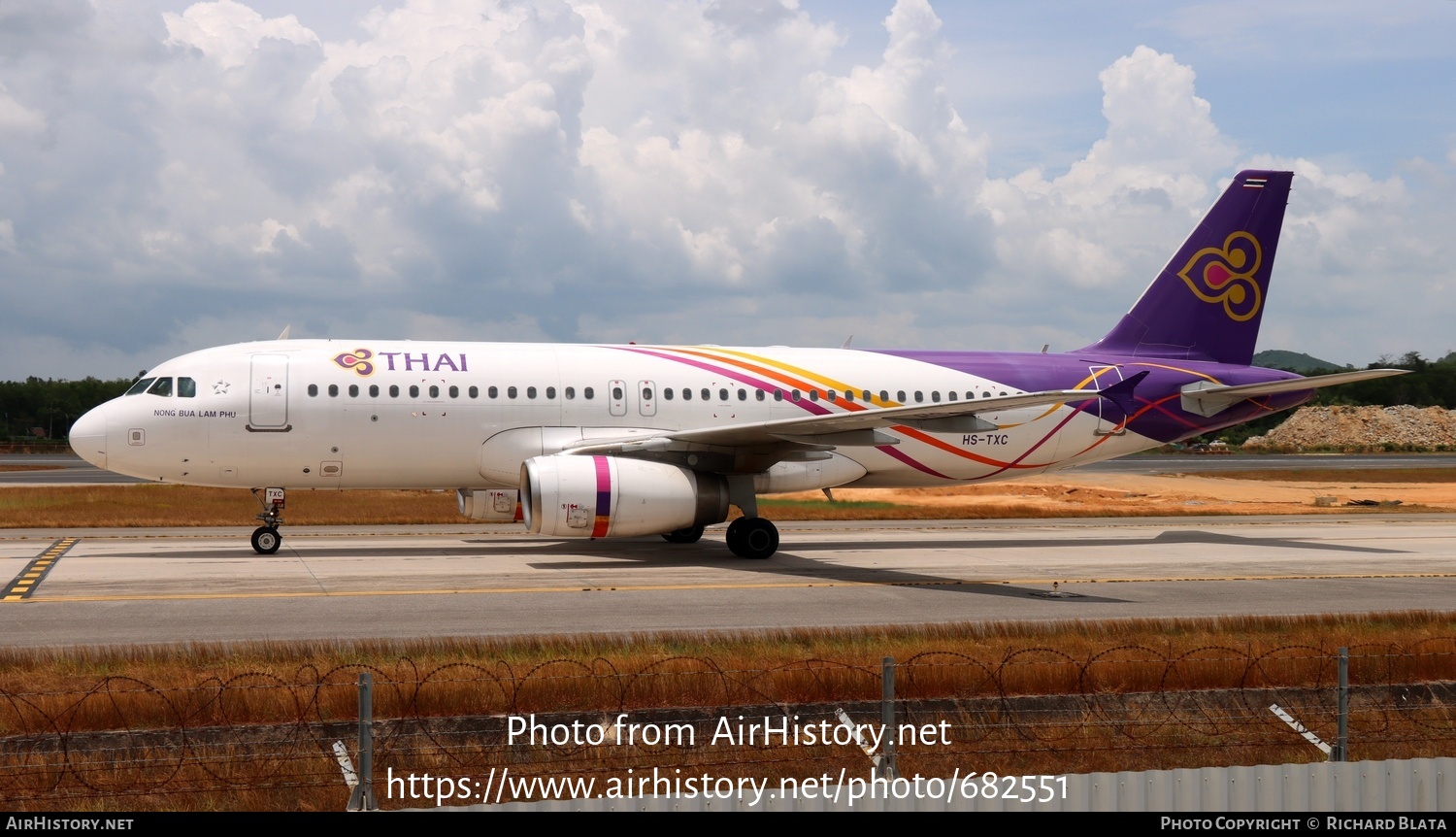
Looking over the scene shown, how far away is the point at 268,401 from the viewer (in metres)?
24.5

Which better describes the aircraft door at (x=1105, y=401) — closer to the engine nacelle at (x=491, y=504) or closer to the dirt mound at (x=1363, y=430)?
the engine nacelle at (x=491, y=504)

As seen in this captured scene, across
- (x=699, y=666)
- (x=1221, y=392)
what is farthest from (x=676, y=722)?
(x=1221, y=392)

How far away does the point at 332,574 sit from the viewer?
21359 millimetres

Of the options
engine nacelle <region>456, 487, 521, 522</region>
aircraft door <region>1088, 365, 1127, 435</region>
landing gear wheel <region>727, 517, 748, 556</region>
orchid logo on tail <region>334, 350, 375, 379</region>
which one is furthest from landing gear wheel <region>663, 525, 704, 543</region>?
aircraft door <region>1088, 365, 1127, 435</region>

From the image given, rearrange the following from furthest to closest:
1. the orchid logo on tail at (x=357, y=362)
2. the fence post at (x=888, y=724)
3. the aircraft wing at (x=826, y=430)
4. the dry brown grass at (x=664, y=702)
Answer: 1. the orchid logo on tail at (x=357, y=362)
2. the aircraft wing at (x=826, y=430)
3. the dry brown grass at (x=664, y=702)
4. the fence post at (x=888, y=724)

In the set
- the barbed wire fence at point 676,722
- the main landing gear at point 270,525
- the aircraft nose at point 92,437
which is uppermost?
the aircraft nose at point 92,437

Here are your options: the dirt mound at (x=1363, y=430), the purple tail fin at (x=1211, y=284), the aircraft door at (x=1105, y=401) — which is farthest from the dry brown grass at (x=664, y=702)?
the dirt mound at (x=1363, y=430)

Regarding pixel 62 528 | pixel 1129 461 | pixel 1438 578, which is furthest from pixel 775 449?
pixel 1129 461

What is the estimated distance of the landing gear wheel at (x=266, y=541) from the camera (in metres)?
24.5

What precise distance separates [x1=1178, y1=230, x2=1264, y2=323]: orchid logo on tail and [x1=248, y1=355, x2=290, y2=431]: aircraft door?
69.8ft

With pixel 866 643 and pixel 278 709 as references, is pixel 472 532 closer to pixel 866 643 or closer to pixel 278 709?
pixel 866 643

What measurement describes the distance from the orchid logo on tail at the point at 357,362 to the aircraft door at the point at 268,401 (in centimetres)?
115

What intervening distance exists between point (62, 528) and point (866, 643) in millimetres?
23925

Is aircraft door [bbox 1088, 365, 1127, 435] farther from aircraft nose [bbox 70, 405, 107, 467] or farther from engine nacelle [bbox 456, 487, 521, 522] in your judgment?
aircraft nose [bbox 70, 405, 107, 467]
